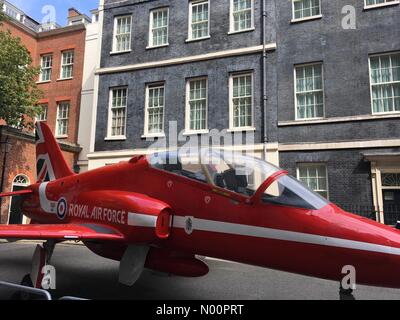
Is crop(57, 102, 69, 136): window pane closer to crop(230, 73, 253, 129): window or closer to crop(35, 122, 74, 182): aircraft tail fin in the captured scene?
crop(230, 73, 253, 129): window

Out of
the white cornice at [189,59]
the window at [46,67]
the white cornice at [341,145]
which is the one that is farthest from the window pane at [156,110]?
the window at [46,67]

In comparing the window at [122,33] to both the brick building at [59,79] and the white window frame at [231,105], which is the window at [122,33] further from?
the white window frame at [231,105]

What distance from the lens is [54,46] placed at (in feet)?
82.2

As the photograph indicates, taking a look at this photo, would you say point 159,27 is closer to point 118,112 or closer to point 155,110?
point 155,110

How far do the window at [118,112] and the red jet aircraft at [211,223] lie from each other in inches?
485

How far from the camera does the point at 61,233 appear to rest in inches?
224

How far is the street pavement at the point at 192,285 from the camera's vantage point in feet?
21.8

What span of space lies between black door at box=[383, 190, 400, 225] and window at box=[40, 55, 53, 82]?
2133 cm

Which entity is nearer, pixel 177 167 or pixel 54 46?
pixel 177 167

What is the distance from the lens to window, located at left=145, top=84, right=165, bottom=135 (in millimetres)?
18594

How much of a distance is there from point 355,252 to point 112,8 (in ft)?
67.2
